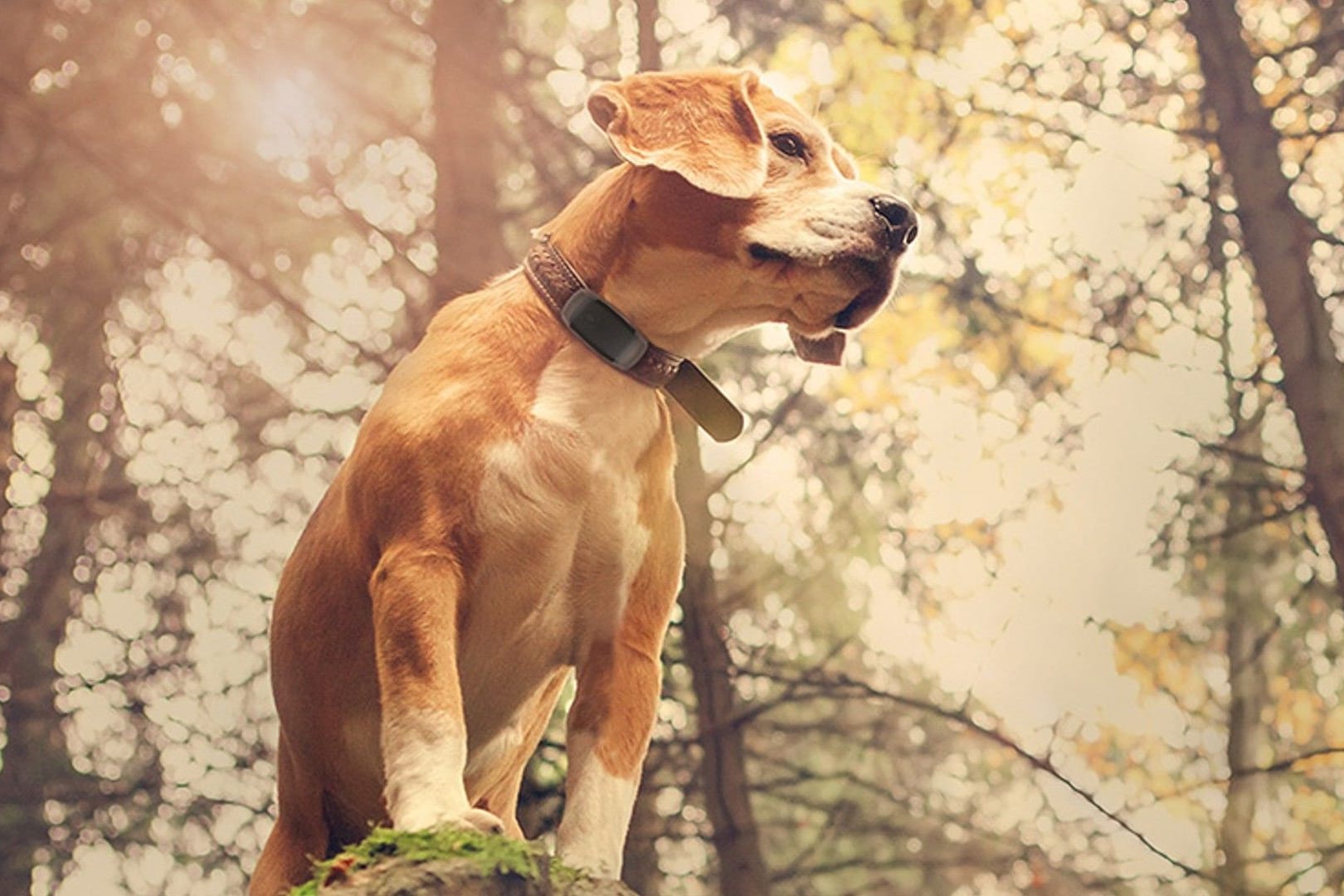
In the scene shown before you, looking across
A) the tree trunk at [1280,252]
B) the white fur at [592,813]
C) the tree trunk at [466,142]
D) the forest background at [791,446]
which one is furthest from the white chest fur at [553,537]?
the tree trunk at [1280,252]

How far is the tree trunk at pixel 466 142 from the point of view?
316 centimetres

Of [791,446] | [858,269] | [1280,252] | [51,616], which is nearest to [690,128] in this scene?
[858,269]

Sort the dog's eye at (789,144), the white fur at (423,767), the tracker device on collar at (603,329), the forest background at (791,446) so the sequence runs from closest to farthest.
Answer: the white fur at (423,767), the tracker device on collar at (603,329), the dog's eye at (789,144), the forest background at (791,446)

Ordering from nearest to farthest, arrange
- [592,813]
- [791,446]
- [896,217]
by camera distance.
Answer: [592,813], [896,217], [791,446]

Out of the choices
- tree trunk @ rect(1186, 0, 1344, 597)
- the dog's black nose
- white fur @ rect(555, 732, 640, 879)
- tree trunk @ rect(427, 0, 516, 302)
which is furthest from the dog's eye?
tree trunk @ rect(1186, 0, 1344, 597)

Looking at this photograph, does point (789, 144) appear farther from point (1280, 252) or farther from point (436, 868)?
point (1280, 252)

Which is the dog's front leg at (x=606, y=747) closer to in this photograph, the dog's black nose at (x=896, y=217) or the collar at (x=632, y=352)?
the collar at (x=632, y=352)

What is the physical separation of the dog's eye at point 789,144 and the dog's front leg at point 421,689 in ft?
2.07

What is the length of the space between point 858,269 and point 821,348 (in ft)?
0.58

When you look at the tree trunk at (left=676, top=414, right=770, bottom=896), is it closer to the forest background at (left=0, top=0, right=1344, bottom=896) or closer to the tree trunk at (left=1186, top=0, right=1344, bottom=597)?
the forest background at (left=0, top=0, right=1344, bottom=896)

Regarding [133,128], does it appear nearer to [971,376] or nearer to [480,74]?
[480,74]

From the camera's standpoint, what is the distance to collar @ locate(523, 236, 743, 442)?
1674 millimetres

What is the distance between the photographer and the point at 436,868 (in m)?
1.32

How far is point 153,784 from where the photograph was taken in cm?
284
